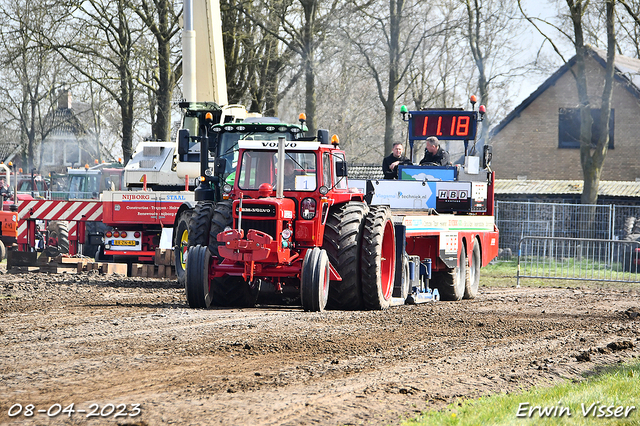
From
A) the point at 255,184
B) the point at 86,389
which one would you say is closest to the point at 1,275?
the point at 255,184

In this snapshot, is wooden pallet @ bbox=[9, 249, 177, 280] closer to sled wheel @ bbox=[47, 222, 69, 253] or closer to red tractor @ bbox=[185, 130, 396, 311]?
sled wheel @ bbox=[47, 222, 69, 253]

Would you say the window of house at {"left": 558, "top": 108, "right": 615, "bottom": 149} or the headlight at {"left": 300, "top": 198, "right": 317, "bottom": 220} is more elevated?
the window of house at {"left": 558, "top": 108, "right": 615, "bottom": 149}

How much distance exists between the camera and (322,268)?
10555mm

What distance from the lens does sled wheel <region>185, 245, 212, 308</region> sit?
10.9 metres

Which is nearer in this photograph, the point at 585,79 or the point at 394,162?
the point at 394,162

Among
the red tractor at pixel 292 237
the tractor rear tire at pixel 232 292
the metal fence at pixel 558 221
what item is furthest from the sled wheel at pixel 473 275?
the metal fence at pixel 558 221

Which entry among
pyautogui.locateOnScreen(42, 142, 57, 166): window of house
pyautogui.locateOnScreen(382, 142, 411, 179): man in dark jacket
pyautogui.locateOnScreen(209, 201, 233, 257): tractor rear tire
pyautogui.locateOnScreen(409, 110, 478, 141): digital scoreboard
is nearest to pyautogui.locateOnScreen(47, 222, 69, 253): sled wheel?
pyautogui.locateOnScreen(382, 142, 411, 179): man in dark jacket

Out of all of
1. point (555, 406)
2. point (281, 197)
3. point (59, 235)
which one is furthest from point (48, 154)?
point (555, 406)

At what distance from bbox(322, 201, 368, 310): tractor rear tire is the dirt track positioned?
41cm

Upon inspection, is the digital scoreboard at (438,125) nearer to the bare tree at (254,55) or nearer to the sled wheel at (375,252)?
the sled wheel at (375,252)

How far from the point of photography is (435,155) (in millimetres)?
16125

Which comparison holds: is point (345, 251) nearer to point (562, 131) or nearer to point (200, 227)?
point (200, 227)

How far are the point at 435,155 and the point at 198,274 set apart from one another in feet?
22.3

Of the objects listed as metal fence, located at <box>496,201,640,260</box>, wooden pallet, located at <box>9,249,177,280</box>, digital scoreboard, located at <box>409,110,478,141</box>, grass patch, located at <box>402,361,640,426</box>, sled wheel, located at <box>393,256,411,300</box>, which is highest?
digital scoreboard, located at <box>409,110,478,141</box>
